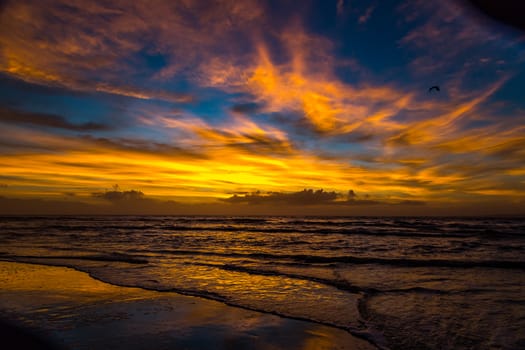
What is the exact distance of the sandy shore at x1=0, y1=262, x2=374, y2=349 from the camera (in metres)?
4.98

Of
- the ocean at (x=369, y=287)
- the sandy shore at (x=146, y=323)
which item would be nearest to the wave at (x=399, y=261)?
the ocean at (x=369, y=287)

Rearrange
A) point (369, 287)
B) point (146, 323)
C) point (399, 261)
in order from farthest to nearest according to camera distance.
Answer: point (399, 261)
point (369, 287)
point (146, 323)

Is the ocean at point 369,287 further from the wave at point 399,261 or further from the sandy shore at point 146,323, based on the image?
the sandy shore at point 146,323

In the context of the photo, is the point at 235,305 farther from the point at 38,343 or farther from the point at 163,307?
the point at 38,343

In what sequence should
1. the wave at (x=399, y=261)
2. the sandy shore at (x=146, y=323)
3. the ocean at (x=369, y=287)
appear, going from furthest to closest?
the wave at (x=399, y=261), the ocean at (x=369, y=287), the sandy shore at (x=146, y=323)

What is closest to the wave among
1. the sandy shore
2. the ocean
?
the ocean

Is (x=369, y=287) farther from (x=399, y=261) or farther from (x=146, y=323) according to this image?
(x=399, y=261)

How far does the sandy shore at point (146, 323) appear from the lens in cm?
498

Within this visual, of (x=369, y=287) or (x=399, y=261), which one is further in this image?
(x=399, y=261)

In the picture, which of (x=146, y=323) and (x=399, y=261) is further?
(x=399, y=261)

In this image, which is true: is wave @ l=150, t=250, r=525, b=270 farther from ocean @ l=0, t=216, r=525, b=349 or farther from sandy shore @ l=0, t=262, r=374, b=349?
sandy shore @ l=0, t=262, r=374, b=349

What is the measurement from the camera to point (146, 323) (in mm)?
5824

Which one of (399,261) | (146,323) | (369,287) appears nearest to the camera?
(146,323)

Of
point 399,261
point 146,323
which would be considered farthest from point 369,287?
point 399,261
